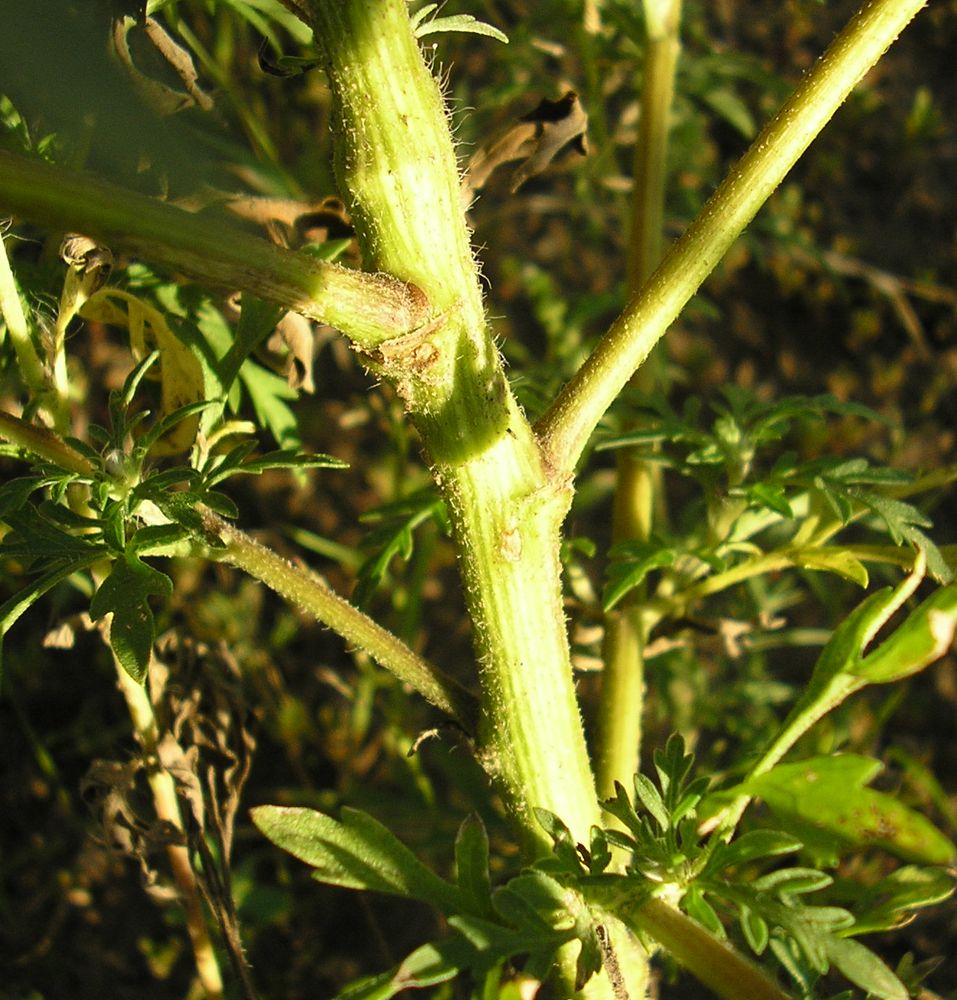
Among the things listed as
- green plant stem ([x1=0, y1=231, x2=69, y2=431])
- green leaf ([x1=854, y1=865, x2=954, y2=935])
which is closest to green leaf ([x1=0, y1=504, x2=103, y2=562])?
green plant stem ([x1=0, y1=231, x2=69, y2=431])

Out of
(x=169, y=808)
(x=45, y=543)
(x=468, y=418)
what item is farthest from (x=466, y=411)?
(x=169, y=808)

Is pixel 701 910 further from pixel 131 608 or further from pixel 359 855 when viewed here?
pixel 131 608

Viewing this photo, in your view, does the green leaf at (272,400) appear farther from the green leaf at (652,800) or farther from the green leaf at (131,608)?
the green leaf at (652,800)

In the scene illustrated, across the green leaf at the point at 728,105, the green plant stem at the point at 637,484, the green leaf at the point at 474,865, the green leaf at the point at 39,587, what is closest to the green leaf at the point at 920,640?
the green leaf at the point at 474,865

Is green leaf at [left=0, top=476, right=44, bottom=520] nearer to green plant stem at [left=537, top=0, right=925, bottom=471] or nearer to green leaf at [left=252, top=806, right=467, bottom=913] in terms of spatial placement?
green leaf at [left=252, top=806, right=467, bottom=913]

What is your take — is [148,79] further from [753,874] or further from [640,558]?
[753,874]

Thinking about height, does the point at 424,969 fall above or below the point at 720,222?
below
